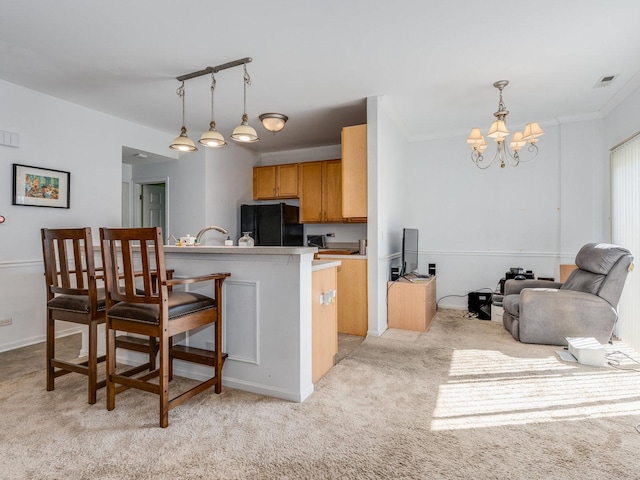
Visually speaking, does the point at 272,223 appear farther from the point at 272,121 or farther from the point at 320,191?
the point at 272,121

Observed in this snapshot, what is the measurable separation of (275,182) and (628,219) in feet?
14.7

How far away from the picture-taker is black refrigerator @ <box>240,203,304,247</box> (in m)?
5.26

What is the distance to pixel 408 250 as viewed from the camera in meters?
4.38

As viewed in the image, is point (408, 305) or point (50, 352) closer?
point (50, 352)

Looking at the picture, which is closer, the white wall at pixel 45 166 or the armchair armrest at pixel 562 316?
the armchair armrest at pixel 562 316

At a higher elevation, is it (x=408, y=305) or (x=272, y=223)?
(x=272, y=223)

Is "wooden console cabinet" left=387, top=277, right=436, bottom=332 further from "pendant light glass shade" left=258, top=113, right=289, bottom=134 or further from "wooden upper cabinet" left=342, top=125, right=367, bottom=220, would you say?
"pendant light glass shade" left=258, top=113, right=289, bottom=134

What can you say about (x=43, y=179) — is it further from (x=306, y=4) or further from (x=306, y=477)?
(x=306, y=477)

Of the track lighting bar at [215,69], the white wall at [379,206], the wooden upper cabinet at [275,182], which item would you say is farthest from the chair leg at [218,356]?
the wooden upper cabinet at [275,182]

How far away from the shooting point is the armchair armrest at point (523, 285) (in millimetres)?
3941

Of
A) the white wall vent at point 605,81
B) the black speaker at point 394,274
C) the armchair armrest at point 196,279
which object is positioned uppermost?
the white wall vent at point 605,81

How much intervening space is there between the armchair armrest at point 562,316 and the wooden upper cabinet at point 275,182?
3.48m

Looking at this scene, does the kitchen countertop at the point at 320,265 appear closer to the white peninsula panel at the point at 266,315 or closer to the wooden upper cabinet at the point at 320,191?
the white peninsula panel at the point at 266,315

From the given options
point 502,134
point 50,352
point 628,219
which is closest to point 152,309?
point 50,352
